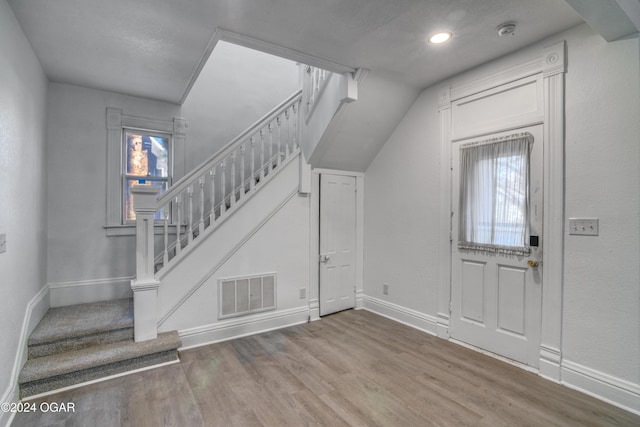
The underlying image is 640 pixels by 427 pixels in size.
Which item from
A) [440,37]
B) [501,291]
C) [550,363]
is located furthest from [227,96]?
[550,363]

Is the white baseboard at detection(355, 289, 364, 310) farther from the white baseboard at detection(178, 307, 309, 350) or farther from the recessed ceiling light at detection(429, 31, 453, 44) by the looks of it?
the recessed ceiling light at detection(429, 31, 453, 44)

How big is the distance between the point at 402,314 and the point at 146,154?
3818 millimetres

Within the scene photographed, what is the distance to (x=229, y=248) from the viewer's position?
11.1 ft

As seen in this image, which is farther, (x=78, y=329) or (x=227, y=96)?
(x=227, y=96)

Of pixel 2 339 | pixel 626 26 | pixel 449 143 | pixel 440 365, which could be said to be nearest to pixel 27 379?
pixel 2 339

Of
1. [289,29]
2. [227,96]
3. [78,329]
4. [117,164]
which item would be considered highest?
[227,96]

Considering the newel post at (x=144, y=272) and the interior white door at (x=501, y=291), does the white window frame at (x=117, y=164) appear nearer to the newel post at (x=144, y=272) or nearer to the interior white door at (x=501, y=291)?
the newel post at (x=144, y=272)

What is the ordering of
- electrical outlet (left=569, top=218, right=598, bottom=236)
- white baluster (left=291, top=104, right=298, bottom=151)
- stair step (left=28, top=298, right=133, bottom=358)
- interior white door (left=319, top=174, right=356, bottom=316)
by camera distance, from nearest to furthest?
1. electrical outlet (left=569, top=218, right=598, bottom=236)
2. stair step (left=28, top=298, right=133, bottom=358)
3. white baluster (left=291, top=104, right=298, bottom=151)
4. interior white door (left=319, top=174, right=356, bottom=316)

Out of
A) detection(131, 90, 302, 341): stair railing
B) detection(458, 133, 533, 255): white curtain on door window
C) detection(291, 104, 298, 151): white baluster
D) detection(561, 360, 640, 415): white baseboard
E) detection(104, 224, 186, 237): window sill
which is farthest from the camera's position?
detection(291, 104, 298, 151): white baluster

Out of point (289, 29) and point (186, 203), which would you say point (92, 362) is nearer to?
point (186, 203)

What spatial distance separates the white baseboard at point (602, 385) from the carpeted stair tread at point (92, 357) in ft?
10.9

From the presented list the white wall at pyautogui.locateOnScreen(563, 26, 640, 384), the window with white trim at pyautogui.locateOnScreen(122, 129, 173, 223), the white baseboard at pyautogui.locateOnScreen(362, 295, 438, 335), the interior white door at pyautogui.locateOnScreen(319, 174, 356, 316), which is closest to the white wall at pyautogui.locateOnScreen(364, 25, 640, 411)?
the white wall at pyautogui.locateOnScreen(563, 26, 640, 384)

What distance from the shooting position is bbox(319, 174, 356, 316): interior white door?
4.07 meters

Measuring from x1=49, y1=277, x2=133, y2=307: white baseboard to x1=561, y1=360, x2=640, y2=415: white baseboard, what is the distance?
178 inches
